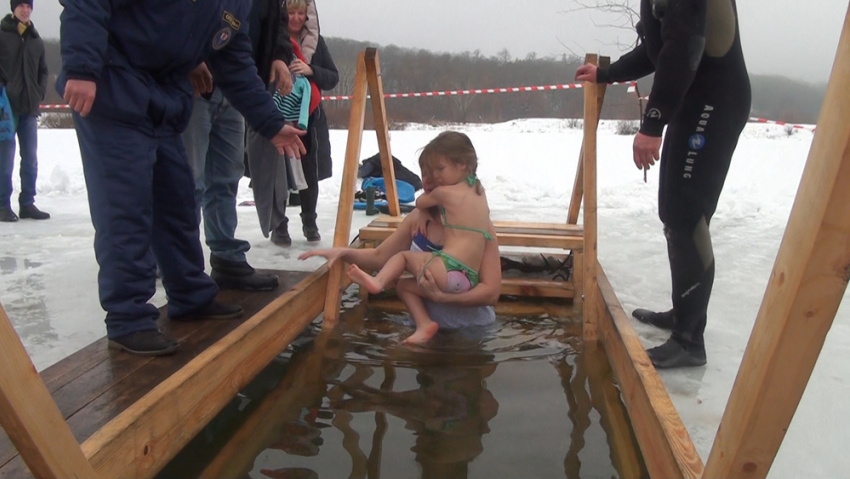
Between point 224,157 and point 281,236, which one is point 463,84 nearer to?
point 281,236

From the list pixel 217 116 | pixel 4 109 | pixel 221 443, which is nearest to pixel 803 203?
pixel 221 443

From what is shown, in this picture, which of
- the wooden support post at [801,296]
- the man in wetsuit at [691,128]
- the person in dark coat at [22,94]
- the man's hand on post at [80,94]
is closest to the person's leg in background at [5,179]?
the person in dark coat at [22,94]

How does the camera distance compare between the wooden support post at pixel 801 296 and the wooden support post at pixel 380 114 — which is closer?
the wooden support post at pixel 801 296

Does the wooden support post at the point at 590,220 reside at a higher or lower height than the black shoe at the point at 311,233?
higher

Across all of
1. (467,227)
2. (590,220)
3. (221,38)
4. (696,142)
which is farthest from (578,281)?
(221,38)

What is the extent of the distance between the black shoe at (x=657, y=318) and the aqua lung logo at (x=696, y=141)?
0.95 meters

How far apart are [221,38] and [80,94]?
675 mm

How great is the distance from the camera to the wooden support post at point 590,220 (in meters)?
2.91

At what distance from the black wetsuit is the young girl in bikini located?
2.76 feet

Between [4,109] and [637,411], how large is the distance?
6.10 metres

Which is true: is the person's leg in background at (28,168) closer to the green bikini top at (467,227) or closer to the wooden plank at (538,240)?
the wooden plank at (538,240)

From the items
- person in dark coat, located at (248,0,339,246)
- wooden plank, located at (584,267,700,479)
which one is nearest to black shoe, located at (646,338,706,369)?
wooden plank, located at (584,267,700,479)

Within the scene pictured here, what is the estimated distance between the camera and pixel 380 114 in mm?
3857

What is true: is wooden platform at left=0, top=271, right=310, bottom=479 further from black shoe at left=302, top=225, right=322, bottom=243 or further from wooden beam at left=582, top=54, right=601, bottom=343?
black shoe at left=302, top=225, right=322, bottom=243
